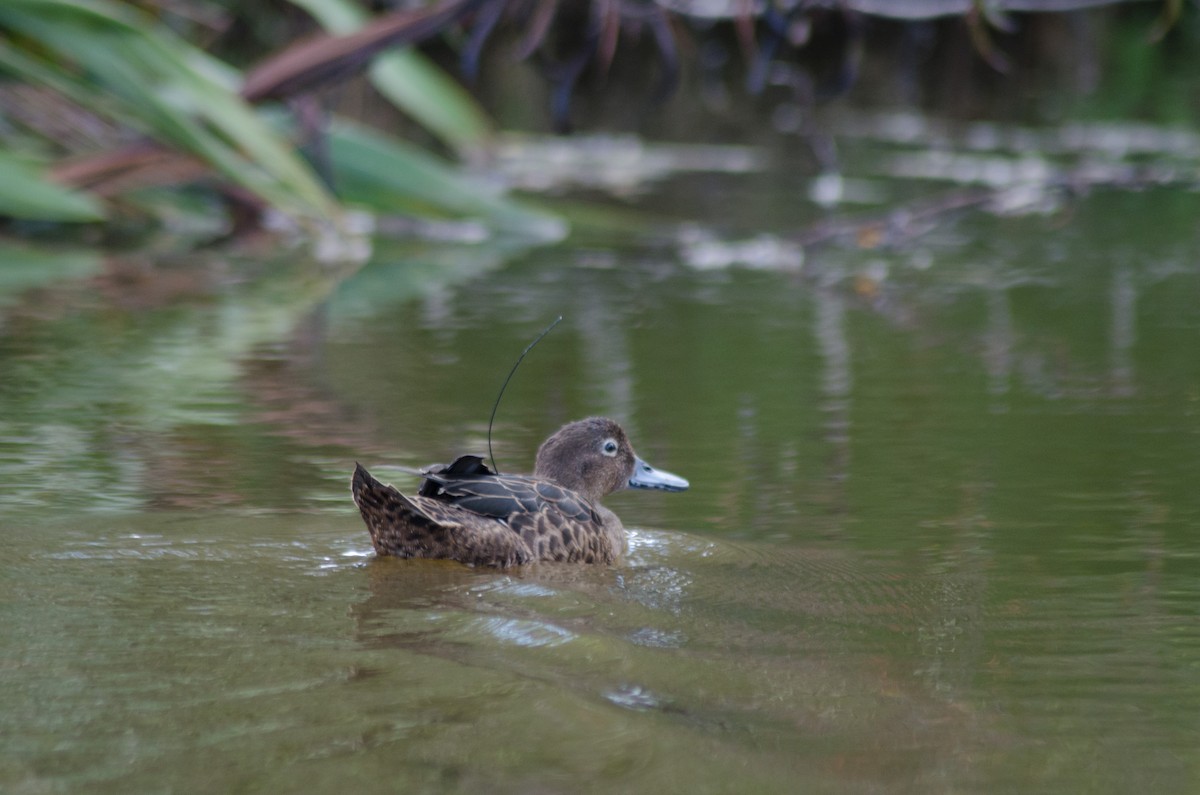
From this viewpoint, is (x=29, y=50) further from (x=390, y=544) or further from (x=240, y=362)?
(x=390, y=544)

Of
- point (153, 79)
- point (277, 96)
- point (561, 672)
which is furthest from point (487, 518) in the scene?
point (277, 96)

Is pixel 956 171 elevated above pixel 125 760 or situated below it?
above

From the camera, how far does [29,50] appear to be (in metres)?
8.73

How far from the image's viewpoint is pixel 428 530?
4.27 m

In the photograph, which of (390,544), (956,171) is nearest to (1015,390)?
(390,544)

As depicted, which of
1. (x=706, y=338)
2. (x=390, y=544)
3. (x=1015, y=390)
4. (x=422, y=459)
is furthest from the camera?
(x=706, y=338)

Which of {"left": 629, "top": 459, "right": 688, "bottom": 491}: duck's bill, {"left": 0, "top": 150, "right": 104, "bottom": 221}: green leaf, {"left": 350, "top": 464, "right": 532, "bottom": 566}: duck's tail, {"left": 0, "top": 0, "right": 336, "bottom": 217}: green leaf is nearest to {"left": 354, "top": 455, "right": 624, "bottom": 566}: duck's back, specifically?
{"left": 350, "top": 464, "right": 532, "bottom": 566}: duck's tail

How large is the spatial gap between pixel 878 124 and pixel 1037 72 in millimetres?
3038

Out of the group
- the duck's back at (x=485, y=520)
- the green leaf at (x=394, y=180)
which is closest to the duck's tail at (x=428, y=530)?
the duck's back at (x=485, y=520)

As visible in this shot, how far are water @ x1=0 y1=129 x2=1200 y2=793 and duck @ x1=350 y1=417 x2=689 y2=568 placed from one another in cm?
7

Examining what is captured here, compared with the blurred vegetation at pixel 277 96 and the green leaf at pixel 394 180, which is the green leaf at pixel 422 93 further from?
the green leaf at pixel 394 180

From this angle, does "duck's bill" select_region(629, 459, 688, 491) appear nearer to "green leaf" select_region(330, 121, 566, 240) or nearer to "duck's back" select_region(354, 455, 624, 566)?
"duck's back" select_region(354, 455, 624, 566)

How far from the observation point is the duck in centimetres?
423

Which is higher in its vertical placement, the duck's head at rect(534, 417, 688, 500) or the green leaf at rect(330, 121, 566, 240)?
the green leaf at rect(330, 121, 566, 240)
